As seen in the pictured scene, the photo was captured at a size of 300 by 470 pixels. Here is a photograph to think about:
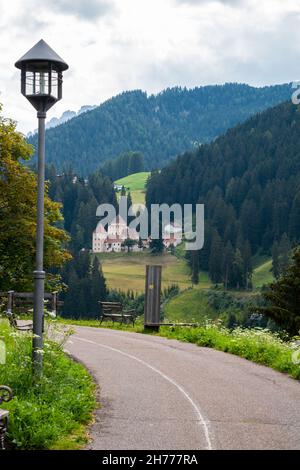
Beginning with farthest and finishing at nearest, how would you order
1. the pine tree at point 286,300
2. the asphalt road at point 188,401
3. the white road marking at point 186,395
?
the pine tree at point 286,300, the white road marking at point 186,395, the asphalt road at point 188,401

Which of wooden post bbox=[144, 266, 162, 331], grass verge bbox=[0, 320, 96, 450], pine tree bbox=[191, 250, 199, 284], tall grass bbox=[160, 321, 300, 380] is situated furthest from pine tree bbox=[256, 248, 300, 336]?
pine tree bbox=[191, 250, 199, 284]

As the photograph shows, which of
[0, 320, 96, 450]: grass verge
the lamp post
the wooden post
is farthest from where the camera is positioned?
the wooden post

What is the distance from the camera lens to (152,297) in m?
26.8

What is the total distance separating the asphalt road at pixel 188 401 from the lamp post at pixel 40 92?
1.81m

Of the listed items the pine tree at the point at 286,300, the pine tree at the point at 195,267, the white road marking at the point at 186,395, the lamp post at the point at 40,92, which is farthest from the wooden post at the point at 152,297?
the pine tree at the point at 195,267

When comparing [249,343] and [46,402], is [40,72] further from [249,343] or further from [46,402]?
[249,343]

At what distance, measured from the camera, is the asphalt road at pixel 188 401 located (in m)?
9.66

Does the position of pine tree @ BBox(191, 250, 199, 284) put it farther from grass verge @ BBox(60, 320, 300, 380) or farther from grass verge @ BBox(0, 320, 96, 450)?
grass verge @ BBox(0, 320, 96, 450)

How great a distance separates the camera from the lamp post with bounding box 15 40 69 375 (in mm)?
11336

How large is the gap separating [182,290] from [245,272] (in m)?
16.9

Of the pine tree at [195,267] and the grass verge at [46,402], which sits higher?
the grass verge at [46,402]

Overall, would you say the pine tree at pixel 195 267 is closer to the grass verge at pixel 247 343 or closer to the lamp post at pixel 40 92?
the grass verge at pixel 247 343

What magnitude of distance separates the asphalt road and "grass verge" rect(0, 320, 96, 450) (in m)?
0.34
